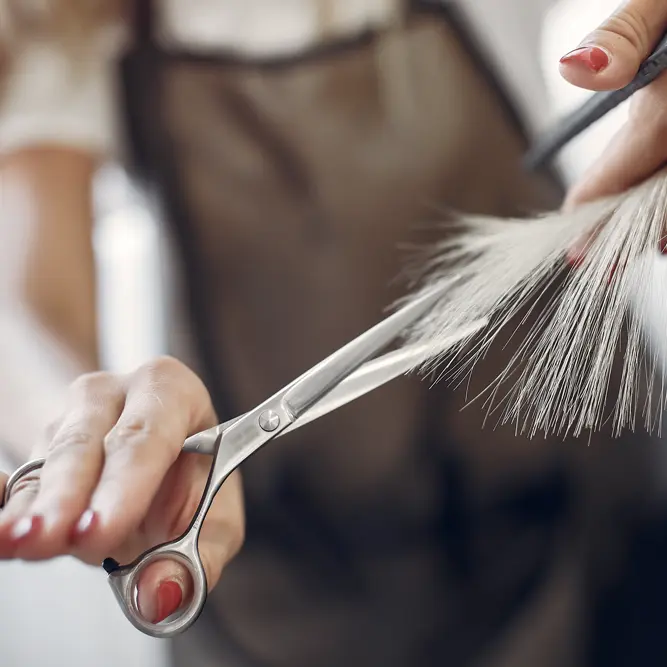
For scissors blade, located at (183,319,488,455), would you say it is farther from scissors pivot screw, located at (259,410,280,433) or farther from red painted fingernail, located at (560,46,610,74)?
red painted fingernail, located at (560,46,610,74)

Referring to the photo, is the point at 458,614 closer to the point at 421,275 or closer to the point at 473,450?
the point at 473,450

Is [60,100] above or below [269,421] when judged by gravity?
above

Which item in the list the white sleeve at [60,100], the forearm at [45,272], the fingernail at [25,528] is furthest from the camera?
the white sleeve at [60,100]

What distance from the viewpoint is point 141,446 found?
0.89 ft

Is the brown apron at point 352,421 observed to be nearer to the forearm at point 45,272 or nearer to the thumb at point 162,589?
the forearm at point 45,272

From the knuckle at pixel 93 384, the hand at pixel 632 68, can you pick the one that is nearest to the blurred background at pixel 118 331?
the knuckle at pixel 93 384

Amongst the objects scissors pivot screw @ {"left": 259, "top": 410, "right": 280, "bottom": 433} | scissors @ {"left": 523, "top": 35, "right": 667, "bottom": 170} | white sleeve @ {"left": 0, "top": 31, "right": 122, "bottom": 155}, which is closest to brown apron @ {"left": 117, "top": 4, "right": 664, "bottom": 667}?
white sleeve @ {"left": 0, "top": 31, "right": 122, "bottom": 155}

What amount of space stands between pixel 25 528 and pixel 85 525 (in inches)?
0.8

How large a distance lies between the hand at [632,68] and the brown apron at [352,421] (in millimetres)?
308

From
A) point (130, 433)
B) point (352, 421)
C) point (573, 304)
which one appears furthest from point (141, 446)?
point (352, 421)

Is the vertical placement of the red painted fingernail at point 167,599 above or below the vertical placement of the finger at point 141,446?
below

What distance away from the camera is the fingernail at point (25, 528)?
0.24m

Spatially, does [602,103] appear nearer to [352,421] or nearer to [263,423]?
[263,423]

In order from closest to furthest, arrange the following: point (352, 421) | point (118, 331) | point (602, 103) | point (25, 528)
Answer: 1. point (25, 528)
2. point (602, 103)
3. point (352, 421)
4. point (118, 331)
